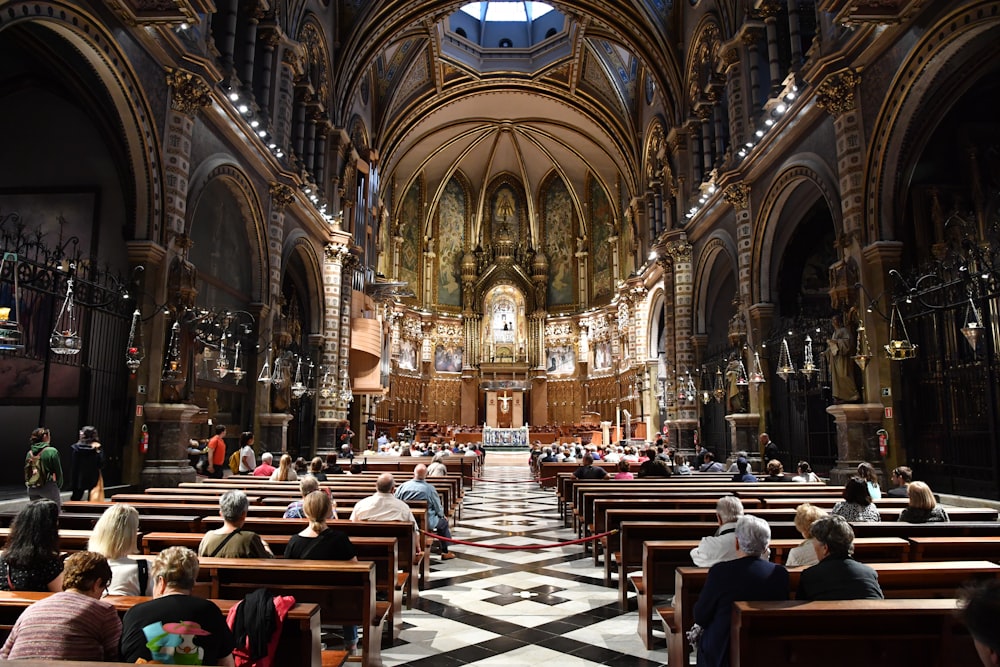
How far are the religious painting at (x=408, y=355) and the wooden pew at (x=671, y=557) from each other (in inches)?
1262

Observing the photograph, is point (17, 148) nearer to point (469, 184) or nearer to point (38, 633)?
point (38, 633)

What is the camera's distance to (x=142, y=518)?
5965 millimetres

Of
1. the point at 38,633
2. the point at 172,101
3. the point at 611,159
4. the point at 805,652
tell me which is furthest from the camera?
the point at 611,159

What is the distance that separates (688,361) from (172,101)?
57.2ft

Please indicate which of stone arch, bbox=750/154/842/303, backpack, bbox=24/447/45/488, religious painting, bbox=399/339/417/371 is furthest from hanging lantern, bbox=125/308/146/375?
religious painting, bbox=399/339/417/371

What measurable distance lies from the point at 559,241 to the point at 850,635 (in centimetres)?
3870

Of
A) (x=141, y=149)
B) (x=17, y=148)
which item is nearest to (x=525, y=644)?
(x=141, y=149)

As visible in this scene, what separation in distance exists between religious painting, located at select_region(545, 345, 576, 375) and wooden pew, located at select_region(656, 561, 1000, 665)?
117ft

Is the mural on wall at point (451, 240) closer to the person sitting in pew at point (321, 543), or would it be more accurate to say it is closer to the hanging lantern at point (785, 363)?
the hanging lantern at point (785, 363)

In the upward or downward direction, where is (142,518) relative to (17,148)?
downward

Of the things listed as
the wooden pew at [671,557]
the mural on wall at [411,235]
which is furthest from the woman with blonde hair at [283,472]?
the mural on wall at [411,235]

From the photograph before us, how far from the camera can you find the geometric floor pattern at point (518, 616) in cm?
474

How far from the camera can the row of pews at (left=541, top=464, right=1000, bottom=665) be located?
2.91m

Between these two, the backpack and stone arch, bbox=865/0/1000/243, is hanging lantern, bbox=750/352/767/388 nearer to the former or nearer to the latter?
stone arch, bbox=865/0/1000/243
